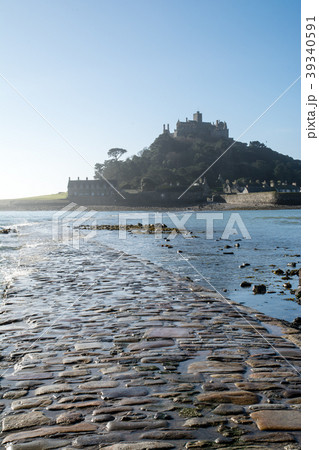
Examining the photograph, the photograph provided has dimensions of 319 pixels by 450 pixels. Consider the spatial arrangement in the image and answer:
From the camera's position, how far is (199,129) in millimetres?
172125

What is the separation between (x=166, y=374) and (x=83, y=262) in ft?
33.2

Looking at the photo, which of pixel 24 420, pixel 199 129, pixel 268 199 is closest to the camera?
pixel 24 420

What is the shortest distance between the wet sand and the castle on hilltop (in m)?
164

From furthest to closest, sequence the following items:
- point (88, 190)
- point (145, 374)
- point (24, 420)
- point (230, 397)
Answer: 1. point (88, 190)
2. point (145, 374)
3. point (230, 397)
4. point (24, 420)

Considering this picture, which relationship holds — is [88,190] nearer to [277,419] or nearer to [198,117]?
[198,117]

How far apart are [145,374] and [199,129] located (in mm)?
172270

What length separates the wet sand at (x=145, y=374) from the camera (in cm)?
333

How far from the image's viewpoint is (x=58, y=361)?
4.91m

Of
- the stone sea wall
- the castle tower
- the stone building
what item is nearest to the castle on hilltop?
the castle tower

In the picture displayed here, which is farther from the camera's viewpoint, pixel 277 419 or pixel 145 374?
pixel 145 374

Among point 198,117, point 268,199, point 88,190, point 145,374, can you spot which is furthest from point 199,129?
point 145,374
